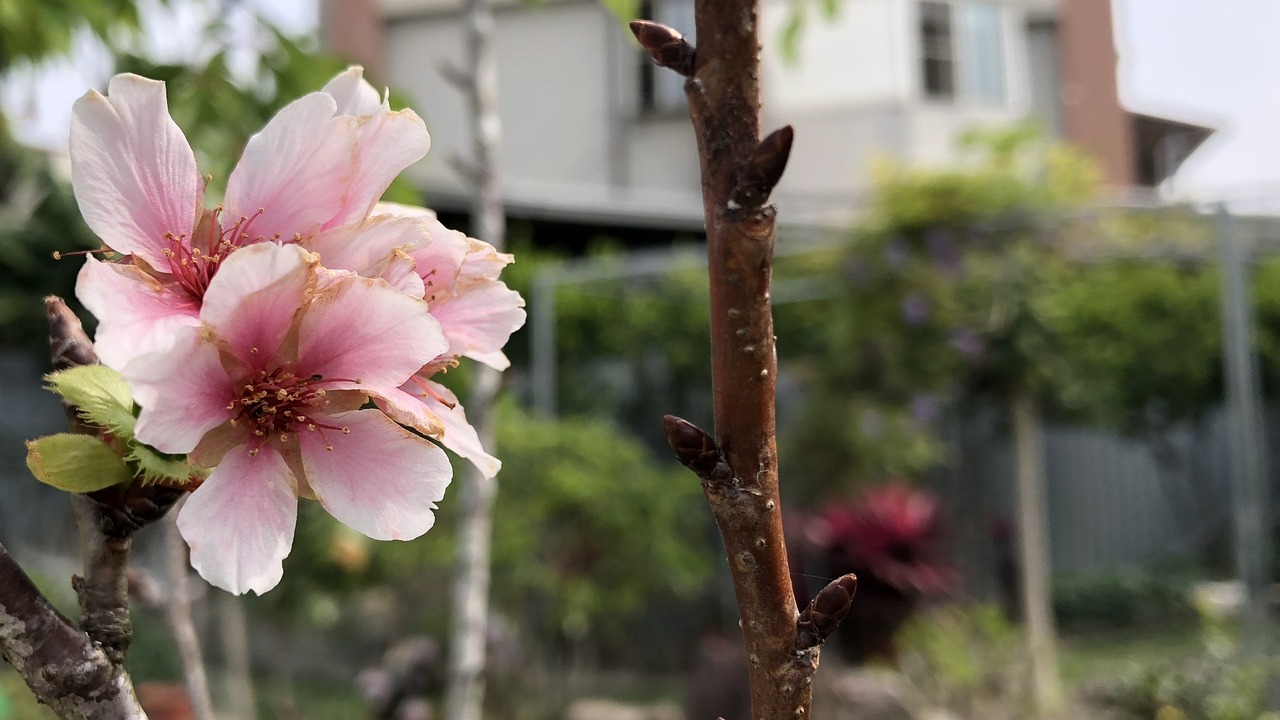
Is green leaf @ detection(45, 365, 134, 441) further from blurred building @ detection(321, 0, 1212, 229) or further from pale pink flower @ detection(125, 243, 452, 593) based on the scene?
blurred building @ detection(321, 0, 1212, 229)

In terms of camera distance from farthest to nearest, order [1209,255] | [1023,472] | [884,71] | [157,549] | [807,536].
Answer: [884,71]
[157,549]
[1209,255]
[1023,472]
[807,536]

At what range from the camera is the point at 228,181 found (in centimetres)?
56

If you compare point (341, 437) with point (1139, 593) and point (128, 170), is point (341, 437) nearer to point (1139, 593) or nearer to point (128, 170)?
point (128, 170)

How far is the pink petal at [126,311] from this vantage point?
0.47m

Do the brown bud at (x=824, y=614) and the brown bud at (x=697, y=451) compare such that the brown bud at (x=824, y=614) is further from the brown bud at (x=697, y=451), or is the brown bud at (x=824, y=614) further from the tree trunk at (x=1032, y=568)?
the tree trunk at (x=1032, y=568)

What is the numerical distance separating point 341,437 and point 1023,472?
6.44m

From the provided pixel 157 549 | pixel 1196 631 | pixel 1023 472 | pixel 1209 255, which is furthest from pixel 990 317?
pixel 157 549

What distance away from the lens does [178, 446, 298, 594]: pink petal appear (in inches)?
20.1

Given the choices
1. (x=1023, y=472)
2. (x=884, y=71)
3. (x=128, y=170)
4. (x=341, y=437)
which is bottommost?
(x=1023, y=472)

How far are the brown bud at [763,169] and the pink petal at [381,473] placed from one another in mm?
216

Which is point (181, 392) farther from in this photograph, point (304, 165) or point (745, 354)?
point (745, 354)

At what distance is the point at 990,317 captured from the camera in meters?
6.48

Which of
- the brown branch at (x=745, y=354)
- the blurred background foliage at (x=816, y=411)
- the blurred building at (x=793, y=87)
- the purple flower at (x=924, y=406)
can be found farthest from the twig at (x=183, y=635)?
the blurred building at (x=793, y=87)

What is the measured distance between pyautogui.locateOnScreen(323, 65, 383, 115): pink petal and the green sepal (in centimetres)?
22
